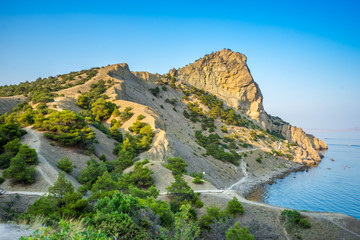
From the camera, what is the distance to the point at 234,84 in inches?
3735

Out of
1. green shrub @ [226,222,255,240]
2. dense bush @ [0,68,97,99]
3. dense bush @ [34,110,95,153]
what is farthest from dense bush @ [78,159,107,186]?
dense bush @ [0,68,97,99]

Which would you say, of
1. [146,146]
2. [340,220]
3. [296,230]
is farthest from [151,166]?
[340,220]

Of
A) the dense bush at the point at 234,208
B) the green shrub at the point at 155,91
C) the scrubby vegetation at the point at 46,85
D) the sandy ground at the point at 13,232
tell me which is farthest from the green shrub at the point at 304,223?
the green shrub at the point at 155,91

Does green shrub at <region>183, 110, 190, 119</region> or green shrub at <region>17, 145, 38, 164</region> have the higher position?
green shrub at <region>183, 110, 190, 119</region>

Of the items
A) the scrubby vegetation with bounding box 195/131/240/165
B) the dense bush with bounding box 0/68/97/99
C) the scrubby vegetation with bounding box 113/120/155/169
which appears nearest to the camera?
the scrubby vegetation with bounding box 113/120/155/169

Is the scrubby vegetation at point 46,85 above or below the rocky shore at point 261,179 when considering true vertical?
above

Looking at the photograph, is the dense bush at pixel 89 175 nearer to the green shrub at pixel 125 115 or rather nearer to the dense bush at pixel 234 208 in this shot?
the dense bush at pixel 234 208

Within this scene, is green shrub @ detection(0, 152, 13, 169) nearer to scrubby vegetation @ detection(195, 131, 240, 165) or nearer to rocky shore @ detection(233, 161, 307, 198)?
rocky shore @ detection(233, 161, 307, 198)

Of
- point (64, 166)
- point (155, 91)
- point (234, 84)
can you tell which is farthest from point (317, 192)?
point (234, 84)

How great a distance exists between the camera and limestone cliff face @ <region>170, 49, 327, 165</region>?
309 feet

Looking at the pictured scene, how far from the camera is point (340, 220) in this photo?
14188 millimetres

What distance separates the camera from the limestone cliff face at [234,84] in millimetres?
94125

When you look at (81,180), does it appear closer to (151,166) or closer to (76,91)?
(151,166)

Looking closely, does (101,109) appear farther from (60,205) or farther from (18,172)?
(60,205)
